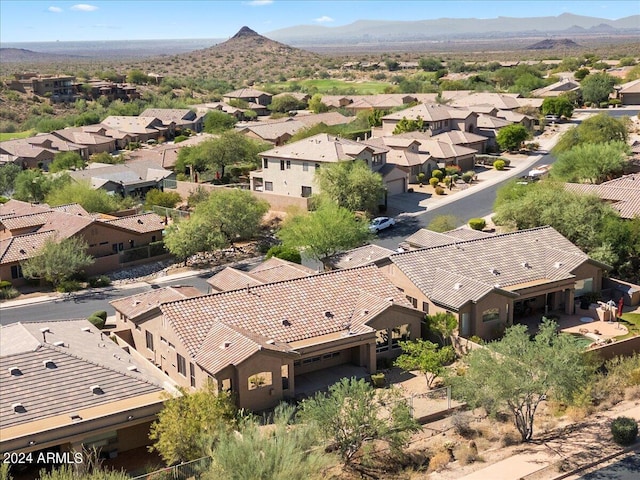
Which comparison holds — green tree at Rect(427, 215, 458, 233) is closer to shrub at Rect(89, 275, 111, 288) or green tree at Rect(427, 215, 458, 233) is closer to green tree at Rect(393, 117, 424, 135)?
shrub at Rect(89, 275, 111, 288)

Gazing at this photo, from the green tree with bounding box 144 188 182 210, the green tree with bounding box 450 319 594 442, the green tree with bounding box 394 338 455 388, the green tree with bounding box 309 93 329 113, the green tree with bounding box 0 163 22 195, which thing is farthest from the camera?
the green tree with bounding box 309 93 329 113

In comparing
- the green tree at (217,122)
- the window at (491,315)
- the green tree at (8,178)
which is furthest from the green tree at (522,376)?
the green tree at (217,122)

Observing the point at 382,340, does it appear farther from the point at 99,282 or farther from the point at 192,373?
the point at 99,282

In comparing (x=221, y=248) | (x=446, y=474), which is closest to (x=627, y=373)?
(x=446, y=474)

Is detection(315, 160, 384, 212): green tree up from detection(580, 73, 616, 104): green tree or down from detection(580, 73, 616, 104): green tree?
down

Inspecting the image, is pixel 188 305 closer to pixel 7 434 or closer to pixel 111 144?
pixel 7 434

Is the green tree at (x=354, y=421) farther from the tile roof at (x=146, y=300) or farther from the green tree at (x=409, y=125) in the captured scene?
the green tree at (x=409, y=125)

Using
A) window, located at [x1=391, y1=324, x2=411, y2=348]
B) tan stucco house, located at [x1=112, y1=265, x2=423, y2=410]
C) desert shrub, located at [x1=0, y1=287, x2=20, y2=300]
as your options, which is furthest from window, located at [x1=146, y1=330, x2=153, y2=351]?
desert shrub, located at [x1=0, y1=287, x2=20, y2=300]

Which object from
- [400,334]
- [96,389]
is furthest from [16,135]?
[96,389]

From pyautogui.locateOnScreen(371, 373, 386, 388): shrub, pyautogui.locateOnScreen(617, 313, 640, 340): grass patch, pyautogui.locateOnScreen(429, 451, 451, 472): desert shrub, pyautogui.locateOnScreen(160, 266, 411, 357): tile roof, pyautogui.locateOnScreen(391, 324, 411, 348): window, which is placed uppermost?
pyautogui.locateOnScreen(160, 266, 411, 357): tile roof
